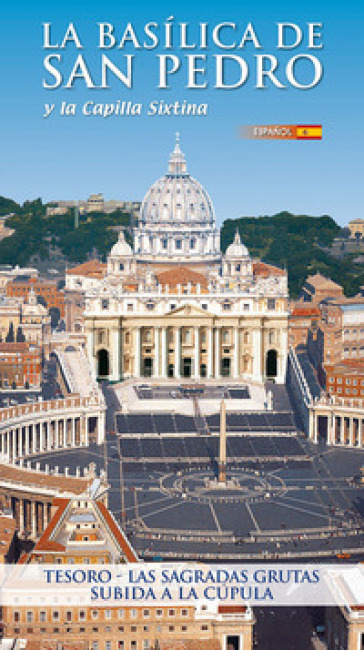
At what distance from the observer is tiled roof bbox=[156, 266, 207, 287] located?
17575cm

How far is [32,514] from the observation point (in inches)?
4400

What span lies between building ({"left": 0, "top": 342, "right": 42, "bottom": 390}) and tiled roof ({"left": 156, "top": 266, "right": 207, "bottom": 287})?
21.5m

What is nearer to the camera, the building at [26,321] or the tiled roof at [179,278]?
the tiled roof at [179,278]

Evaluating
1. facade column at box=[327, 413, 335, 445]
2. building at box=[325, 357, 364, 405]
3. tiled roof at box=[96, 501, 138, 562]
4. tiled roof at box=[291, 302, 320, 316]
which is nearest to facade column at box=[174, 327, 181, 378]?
tiled roof at box=[291, 302, 320, 316]

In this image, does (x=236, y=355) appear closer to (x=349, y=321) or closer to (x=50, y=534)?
(x=349, y=321)

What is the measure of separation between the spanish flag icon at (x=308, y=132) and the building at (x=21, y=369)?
40510 millimetres

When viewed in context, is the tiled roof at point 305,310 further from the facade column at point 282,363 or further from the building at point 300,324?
the facade column at point 282,363

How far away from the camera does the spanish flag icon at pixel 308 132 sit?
440 ft

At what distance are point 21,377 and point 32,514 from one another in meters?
49.5

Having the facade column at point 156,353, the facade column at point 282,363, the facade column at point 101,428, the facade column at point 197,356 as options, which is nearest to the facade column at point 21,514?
the facade column at point 101,428

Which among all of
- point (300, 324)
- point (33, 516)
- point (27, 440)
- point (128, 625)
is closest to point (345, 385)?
point (27, 440)

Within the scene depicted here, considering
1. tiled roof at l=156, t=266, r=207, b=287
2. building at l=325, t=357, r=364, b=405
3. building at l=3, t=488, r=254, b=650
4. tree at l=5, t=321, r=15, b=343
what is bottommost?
building at l=3, t=488, r=254, b=650

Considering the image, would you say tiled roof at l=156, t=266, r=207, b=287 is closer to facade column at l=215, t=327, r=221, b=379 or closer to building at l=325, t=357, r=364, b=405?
facade column at l=215, t=327, r=221, b=379

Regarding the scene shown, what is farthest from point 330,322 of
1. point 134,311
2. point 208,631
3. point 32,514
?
point 208,631
